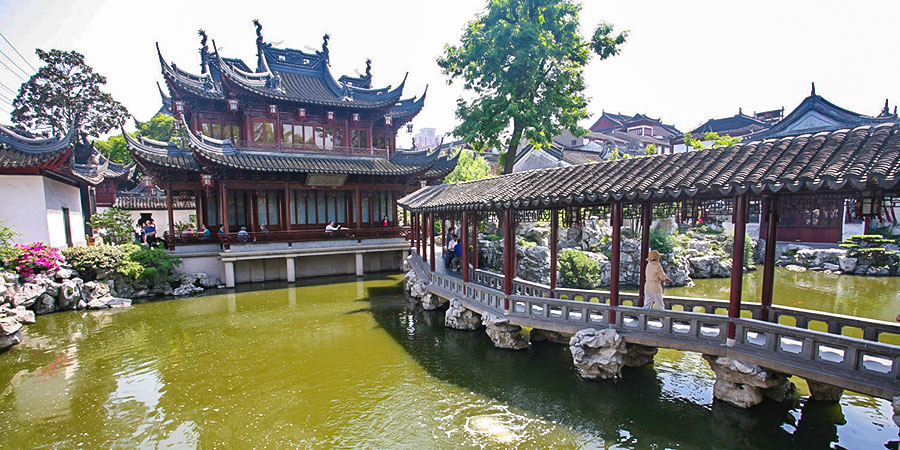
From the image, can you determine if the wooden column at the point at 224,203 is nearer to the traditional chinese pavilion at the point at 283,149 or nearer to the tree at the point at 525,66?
the traditional chinese pavilion at the point at 283,149

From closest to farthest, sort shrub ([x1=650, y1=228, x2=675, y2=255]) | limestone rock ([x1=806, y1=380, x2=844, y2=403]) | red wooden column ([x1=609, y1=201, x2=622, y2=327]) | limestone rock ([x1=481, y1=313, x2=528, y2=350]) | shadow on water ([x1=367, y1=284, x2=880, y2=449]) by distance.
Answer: shadow on water ([x1=367, y1=284, x2=880, y2=449])
limestone rock ([x1=806, y1=380, x2=844, y2=403])
red wooden column ([x1=609, y1=201, x2=622, y2=327])
limestone rock ([x1=481, y1=313, x2=528, y2=350])
shrub ([x1=650, y1=228, x2=675, y2=255])

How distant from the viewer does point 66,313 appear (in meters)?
11.9

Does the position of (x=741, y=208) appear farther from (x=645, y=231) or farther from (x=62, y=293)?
(x=62, y=293)

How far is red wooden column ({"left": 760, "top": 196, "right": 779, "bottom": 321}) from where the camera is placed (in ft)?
19.0

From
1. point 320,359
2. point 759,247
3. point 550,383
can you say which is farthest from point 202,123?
point 759,247

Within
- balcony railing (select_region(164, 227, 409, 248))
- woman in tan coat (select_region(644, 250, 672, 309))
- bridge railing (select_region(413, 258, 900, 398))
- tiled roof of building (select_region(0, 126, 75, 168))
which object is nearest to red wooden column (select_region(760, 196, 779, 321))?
bridge railing (select_region(413, 258, 900, 398))

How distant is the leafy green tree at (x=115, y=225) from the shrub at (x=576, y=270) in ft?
55.6

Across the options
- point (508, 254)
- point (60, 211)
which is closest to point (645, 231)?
point (508, 254)

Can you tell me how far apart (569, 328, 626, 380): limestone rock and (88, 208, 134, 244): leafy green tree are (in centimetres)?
1769

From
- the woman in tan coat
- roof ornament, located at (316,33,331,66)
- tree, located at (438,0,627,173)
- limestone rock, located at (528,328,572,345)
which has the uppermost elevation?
roof ornament, located at (316,33,331,66)

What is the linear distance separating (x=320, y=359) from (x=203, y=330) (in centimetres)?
409

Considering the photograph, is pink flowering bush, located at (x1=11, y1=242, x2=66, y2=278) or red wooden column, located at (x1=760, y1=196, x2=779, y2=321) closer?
red wooden column, located at (x1=760, y1=196, x2=779, y2=321)

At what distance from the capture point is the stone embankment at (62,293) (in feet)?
32.6

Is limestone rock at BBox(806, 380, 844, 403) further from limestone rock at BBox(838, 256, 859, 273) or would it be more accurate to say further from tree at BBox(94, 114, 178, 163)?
tree at BBox(94, 114, 178, 163)
